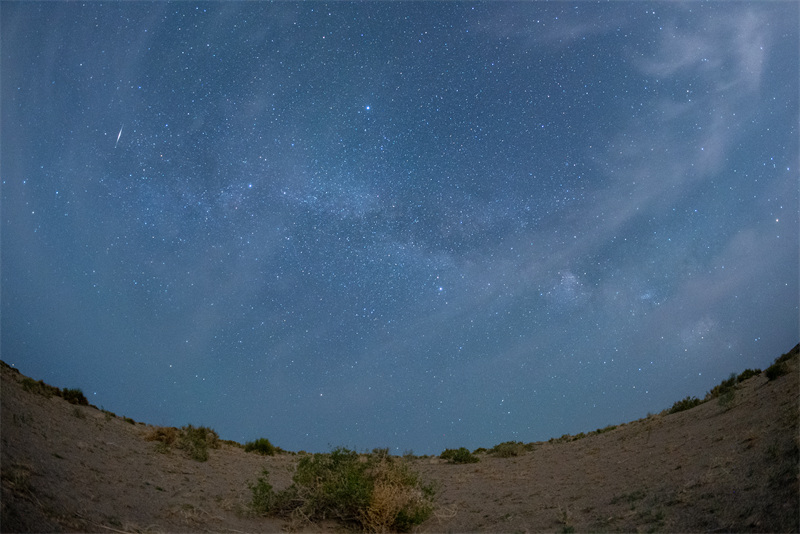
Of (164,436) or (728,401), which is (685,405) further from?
(164,436)

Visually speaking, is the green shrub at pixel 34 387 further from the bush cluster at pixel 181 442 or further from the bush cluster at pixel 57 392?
the bush cluster at pixel 181 442

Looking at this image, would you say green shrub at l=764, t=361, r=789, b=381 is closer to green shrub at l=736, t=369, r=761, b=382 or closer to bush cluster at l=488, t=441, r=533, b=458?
green shrub at l=736, t=369, r=761, b=382

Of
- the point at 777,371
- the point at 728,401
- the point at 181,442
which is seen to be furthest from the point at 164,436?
the point at 777,371

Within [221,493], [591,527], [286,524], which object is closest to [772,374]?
[591,527]

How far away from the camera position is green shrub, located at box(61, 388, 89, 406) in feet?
64.8

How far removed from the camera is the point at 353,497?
9836 mm

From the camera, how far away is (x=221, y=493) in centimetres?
1214

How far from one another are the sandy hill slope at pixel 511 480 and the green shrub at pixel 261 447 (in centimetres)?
772

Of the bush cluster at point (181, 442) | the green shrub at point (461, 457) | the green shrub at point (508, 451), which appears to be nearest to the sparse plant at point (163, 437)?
the bush cluster at point (181, 442)

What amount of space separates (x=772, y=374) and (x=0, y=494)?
20216 millimetres

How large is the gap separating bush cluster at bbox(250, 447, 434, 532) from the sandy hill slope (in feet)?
1.31

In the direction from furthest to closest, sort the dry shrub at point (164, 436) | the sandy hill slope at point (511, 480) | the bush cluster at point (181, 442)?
1. the dry shrub at point (164, 436)
2. the bush cluster at point (181, 442)
3. the sandy hill slope at point (511, 480)

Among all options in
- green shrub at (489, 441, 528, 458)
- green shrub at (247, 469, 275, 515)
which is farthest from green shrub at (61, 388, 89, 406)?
green shrub at (489, 441, 528, 458)

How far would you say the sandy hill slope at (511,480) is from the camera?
696 centimetres
